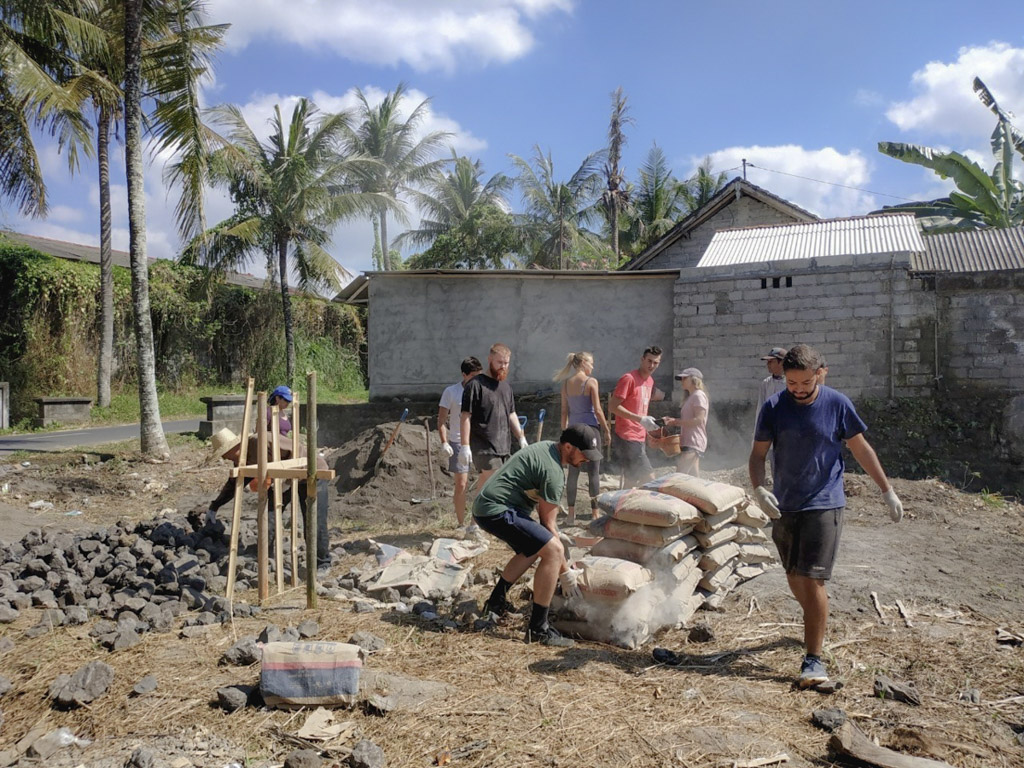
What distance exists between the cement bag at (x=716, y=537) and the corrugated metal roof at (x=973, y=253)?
24.5 feet

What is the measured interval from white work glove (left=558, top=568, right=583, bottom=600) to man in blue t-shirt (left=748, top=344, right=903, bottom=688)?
→ 1252 millimetres

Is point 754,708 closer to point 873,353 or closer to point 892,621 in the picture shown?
point 892,621

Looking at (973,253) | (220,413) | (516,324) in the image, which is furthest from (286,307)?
(973,253)

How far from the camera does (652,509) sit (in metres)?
5.10

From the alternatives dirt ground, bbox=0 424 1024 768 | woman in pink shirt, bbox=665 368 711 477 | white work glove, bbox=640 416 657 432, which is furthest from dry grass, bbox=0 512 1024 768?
white work glove, bbox=640 416 657 432

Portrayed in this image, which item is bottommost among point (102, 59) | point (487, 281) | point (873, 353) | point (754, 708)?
point (754, 708)

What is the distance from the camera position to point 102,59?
44.8ft

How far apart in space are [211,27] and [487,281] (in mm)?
6391

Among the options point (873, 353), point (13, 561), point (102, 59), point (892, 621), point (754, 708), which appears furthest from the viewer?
point (102, 59)

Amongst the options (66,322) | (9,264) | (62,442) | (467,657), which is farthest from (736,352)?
(9,264)

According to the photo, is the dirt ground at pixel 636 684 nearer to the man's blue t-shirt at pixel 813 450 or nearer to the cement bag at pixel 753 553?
the cement bag at pixel 753 553

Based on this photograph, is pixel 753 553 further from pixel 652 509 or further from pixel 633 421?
pixel 633 421

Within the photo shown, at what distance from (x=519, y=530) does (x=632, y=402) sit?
10.8 feet

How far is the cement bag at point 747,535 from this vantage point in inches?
228
